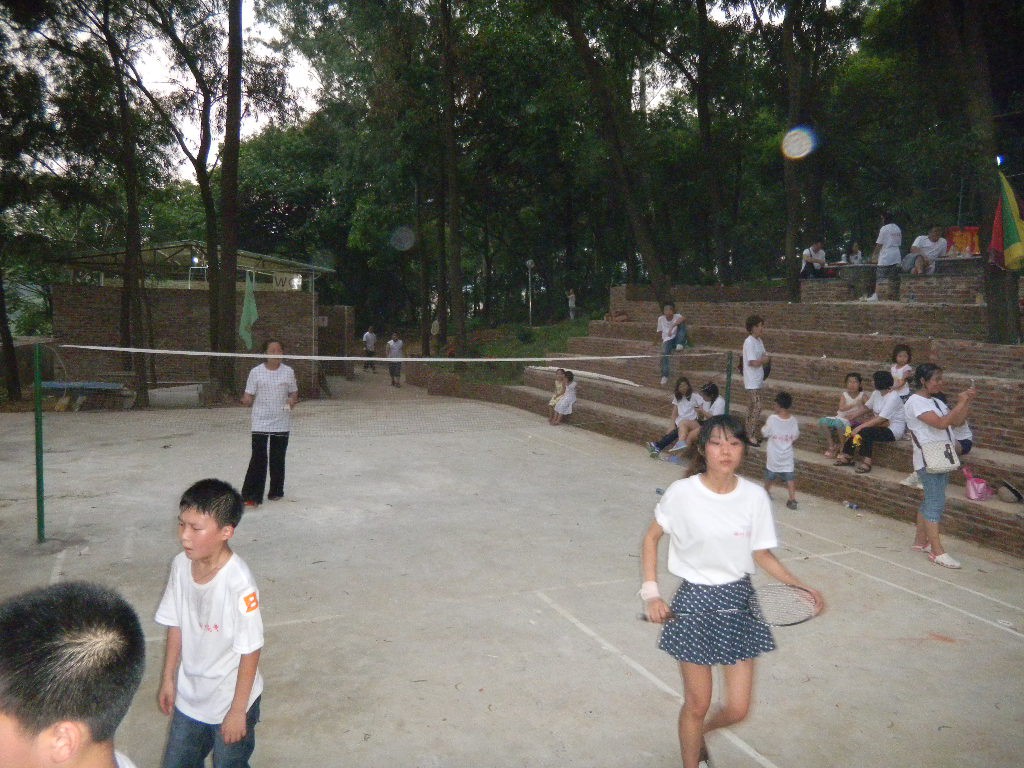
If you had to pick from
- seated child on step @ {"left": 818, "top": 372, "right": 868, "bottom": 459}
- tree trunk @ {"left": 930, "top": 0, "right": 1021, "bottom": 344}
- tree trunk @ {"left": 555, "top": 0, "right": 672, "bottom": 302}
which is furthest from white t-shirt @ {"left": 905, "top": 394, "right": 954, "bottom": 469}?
tree trunk @ {"left": 555, "top": 0, "right": 672, "bottom": 302}

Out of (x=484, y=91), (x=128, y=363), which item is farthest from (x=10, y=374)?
(x=484, y=91)

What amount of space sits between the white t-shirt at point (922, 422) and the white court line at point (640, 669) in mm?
3821

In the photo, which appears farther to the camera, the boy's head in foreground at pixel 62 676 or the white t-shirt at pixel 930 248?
the white t-shirt at pixel 930 248

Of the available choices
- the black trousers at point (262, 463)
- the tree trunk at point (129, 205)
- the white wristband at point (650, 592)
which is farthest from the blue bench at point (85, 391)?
the white wristband at point (650, 592)

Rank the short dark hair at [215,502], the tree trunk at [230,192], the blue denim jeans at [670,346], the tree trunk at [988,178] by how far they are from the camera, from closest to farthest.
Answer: the short dark hair at [215,502], the tree trunk at [988,178], the blue denim jeans at [670,346], the tree trunk at [230,192]

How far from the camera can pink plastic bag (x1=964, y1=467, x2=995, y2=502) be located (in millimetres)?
9258

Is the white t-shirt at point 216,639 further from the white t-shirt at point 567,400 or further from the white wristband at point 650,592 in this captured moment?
the white t-shirt at point 567,400

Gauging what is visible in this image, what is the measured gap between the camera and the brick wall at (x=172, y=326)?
79.7 feet

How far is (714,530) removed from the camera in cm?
377

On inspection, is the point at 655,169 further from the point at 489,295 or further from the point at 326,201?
the point at 326,201

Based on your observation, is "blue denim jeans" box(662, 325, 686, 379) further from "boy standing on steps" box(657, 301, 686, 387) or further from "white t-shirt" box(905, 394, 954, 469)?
"white t-shirt" box(905, 394, 954, 469)

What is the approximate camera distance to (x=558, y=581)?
24.6 ft

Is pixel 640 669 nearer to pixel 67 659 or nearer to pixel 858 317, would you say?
pixel 67 659

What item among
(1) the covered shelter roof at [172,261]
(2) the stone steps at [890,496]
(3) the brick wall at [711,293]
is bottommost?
(2) the stone steps at [890,496]
